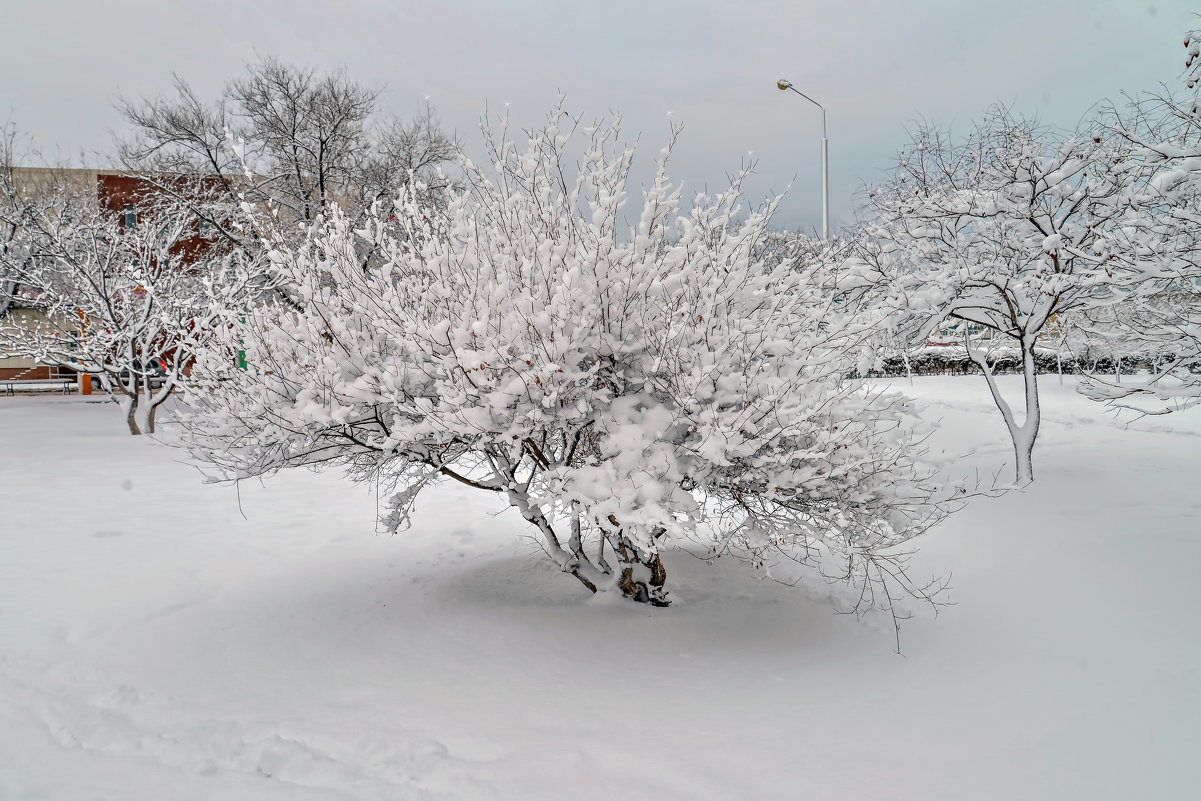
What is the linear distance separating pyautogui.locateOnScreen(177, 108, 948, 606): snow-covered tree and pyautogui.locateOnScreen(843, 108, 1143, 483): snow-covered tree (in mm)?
4007

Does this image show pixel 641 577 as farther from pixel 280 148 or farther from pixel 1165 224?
pixel 280 148

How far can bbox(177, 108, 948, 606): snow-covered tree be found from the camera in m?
4.52

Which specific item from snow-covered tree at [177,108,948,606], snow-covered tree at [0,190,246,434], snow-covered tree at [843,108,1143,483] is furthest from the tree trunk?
snow-covered tree at [0,190,246,434]

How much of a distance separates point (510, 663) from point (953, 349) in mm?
20610

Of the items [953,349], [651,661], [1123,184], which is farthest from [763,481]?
[953,349]

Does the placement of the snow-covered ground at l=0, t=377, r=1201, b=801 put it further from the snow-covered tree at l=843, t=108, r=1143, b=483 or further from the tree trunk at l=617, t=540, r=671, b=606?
the snow-covered tree at l=843, t=108, r=1143, b=483

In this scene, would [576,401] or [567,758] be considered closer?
[567,758]

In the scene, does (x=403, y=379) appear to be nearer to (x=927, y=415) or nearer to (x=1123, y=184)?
(x=1123, y=184)

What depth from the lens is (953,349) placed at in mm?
22000

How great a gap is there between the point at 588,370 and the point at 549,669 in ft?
6.51

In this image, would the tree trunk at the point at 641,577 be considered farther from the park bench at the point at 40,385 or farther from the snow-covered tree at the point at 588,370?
the park bench at the point at 40,385

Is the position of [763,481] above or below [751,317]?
below

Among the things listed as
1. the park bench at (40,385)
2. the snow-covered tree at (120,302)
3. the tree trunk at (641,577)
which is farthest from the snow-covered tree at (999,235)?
the park bench at (40,385)

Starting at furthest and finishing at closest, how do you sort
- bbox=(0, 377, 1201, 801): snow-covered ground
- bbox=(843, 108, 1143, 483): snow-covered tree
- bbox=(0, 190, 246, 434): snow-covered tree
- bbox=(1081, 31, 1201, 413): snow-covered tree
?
1. bbox=(0, 190, 246, 434): snow-covered tree
2. bbox=(843, 108, 1143, 483): snow-covered tree
3. bbox=(1081, 31, 1201, 413): snow-covered tree
4. bbox=(0, 377, 1201, 801): snow-covered ground
